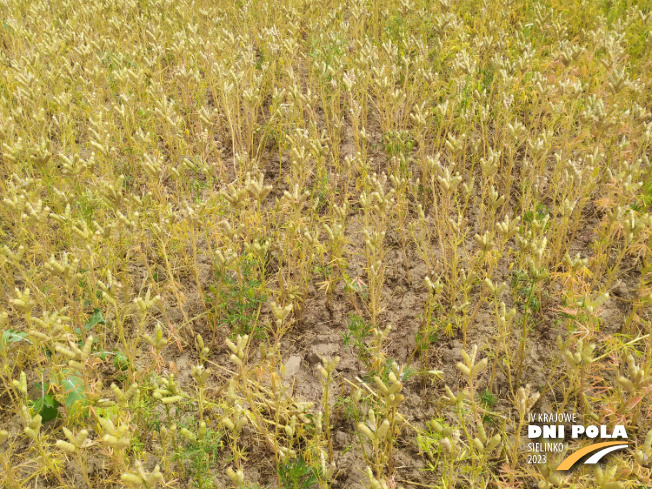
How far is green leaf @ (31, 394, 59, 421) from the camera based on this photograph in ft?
7.14

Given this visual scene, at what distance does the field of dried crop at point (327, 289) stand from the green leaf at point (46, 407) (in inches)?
0.7

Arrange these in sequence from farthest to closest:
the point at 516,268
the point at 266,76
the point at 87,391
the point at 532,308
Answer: the point at 266,76 < the point at 516,268 < the point at 532,308 < the point at 87,391

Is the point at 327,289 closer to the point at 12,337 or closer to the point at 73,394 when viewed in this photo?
the point at 73,394

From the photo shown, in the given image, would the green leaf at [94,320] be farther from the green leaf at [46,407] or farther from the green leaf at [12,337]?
the green leaf at [46,407]

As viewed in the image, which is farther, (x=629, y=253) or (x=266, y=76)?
(x=266, y=76)

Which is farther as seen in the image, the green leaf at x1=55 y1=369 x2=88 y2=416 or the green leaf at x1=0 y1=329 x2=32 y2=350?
the green leaf at x1=0 y1=329 x2=32 y2=350

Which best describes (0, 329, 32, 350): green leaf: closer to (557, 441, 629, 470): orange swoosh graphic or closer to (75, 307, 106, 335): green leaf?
(75, 307, 106, 335): green leaf

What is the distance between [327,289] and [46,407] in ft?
4.81

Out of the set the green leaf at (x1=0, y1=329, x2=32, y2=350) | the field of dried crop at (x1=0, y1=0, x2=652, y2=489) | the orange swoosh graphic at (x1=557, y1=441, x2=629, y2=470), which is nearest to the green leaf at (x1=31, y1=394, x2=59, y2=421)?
the field of dried crop at (x1=0, y1=0, x2=652, y2=489)

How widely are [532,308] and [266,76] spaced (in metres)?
3.11

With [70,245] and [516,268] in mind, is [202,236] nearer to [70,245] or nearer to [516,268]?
[70,245]

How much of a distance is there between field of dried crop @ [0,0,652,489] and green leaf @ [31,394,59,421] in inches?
0.7

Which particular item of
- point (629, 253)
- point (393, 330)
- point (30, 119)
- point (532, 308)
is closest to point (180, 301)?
point (393, 330)

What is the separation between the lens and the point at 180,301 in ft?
9.02
